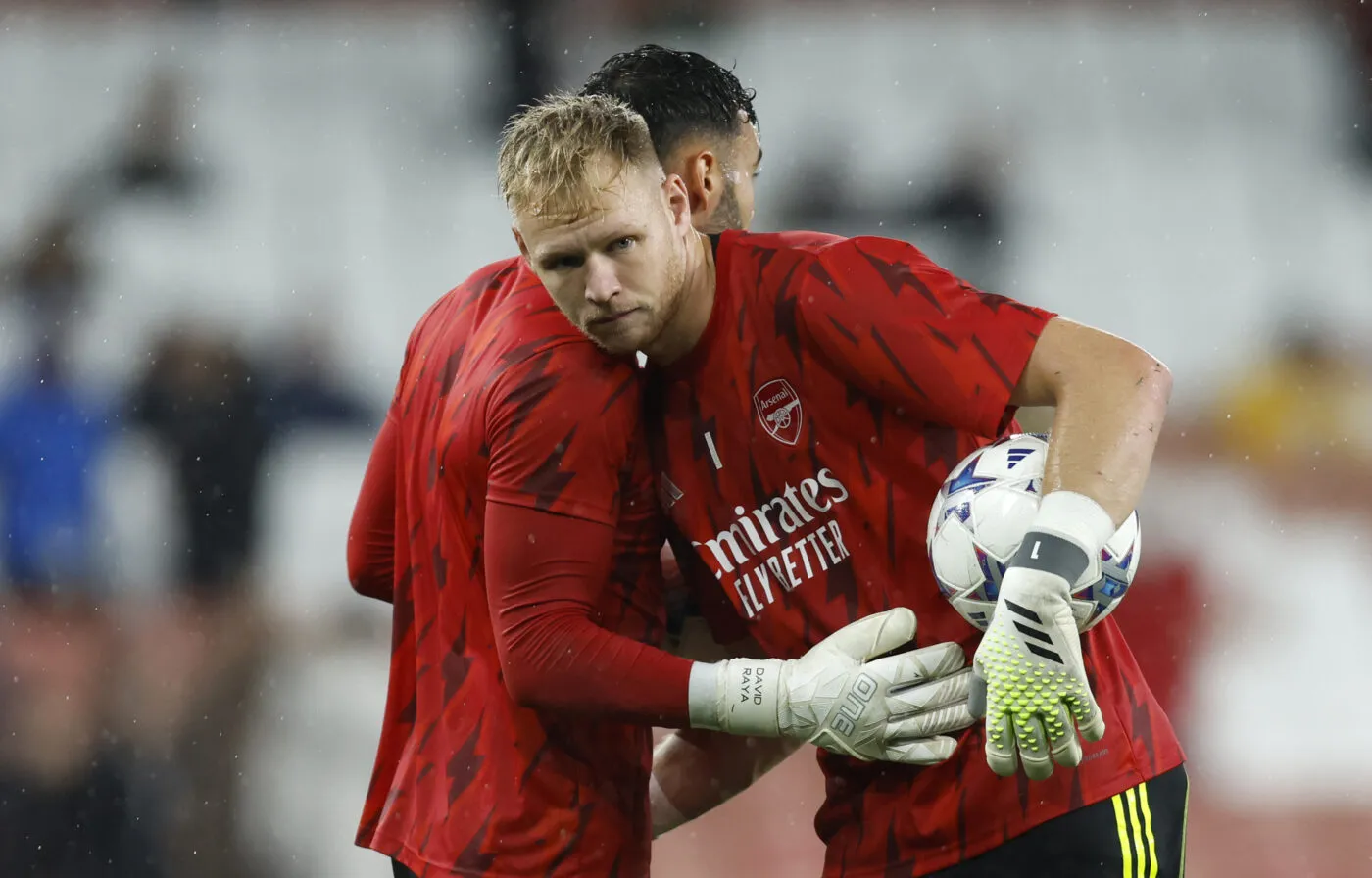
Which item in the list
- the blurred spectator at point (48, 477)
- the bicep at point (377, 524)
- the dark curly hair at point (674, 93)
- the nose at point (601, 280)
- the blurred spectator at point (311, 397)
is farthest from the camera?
the blurred spectator at point (311, 397)

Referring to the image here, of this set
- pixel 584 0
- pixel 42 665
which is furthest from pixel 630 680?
pixel 584 0

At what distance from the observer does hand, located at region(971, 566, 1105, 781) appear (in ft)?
5.76

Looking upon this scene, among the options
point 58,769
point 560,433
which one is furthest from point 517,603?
point 58,769

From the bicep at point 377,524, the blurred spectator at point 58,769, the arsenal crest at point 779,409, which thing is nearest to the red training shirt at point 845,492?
the arsenal crest at point 779,409

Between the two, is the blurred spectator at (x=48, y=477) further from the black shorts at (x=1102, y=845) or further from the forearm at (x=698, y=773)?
the black shorts at (x=1102, y=845)

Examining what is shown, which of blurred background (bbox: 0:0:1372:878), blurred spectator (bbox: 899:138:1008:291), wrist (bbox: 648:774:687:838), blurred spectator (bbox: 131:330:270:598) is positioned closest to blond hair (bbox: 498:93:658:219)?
wrist (bbox: 648:774:687:838)

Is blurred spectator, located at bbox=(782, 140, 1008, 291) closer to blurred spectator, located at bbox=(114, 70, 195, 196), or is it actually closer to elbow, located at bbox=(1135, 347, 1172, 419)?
blurred spectator, located at bbox=(114, 70, 195, 196)

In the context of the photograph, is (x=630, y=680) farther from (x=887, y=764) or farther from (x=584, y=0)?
(x=584, y=0)

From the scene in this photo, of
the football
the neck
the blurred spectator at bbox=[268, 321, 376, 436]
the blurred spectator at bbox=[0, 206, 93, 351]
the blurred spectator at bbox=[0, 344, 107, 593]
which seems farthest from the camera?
the blurred spectator at bbox=[0, 206, 93, 351]

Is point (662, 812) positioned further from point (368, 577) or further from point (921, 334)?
point (921, 334)

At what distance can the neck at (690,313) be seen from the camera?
6.82ft

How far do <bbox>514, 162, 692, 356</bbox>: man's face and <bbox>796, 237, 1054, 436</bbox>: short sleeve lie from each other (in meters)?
0.21

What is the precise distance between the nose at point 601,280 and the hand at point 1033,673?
2.01 feet

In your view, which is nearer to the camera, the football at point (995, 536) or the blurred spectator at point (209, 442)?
the football at point (995, 536)
